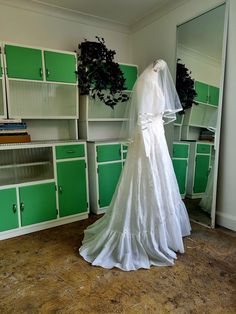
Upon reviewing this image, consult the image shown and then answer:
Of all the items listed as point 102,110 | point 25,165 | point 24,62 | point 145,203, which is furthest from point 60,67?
point 145,203

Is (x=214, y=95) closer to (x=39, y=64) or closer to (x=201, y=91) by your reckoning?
(x=201, y=91)

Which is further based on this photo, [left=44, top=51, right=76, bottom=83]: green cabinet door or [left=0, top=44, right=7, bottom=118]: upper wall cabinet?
[left=44, top=51, right=76, bottom=83]: green cabinet door

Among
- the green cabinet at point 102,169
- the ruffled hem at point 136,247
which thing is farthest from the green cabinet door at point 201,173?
the green cabinet at point 102,169

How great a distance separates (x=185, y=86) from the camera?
2732 mm

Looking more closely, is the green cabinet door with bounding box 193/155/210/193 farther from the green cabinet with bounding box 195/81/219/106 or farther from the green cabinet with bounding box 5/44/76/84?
the green cabinet with bounding box 5/44/76/84

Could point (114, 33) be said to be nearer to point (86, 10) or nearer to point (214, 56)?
point (86, 10)

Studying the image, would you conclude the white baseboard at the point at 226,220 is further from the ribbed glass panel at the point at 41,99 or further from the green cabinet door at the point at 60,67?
the green cabinet door at the point at 60,67

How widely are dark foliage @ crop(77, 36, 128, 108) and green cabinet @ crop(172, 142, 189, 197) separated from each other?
1.08m

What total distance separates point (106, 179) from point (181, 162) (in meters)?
0.97

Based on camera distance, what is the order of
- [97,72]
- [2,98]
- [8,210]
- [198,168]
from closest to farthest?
[8,210] < [2,98] < [198,168] < [97,72]

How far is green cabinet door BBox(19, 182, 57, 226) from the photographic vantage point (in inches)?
96.4

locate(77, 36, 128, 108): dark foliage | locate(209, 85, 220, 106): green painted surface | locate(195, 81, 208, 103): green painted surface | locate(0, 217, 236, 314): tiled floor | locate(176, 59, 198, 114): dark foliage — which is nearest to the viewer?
locate(0, 217, 236, 314): tiled floor

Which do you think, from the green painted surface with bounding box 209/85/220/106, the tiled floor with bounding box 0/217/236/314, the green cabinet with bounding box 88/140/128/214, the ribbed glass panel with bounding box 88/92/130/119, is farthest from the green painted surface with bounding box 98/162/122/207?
the green painted surface with bounding box 209/85/220/106

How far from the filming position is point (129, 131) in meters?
2.15
